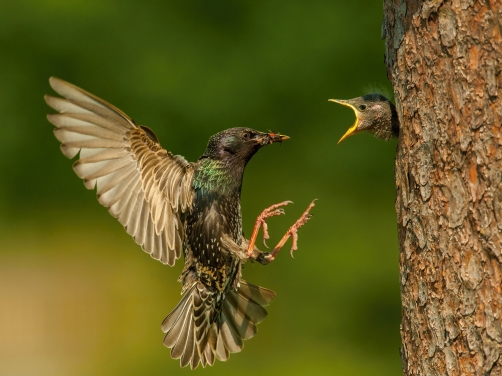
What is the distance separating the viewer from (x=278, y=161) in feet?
19.0

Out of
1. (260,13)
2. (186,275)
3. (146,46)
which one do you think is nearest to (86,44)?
(146,46)

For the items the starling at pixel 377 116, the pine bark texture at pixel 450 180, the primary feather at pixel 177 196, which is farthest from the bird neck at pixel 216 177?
the pine bark texture at pixel 450 180

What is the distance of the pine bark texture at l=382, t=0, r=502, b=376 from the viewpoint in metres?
2.17

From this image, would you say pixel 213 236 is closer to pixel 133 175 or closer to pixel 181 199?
pixel 181 199

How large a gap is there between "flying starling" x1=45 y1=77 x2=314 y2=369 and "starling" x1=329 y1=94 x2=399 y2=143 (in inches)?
26.1

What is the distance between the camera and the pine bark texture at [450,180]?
2166 mm

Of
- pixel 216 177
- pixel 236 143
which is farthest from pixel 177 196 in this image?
pixel 236 143

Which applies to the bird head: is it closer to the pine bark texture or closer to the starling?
the starling

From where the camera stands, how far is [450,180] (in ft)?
7.40

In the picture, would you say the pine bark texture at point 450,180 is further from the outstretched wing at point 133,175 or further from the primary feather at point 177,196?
the outstretched wing at point 133,175

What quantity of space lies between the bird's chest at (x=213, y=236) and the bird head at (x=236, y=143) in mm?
192

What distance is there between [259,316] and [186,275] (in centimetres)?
44

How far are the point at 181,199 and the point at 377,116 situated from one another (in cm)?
112

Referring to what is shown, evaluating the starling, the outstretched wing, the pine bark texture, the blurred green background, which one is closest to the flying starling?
the outstretched wing
